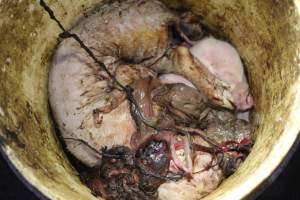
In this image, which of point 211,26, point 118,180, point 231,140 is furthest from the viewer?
point 211,26

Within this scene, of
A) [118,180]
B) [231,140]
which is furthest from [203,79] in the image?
[118,180]

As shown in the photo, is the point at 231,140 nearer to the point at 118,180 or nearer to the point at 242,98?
the point at 242,98

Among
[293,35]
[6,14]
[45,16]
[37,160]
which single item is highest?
[6,14]

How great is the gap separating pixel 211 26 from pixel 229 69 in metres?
0.28

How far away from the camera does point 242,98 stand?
7.27 feet

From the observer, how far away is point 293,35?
1.68 metres

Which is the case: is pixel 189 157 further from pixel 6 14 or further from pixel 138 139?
pixel 6 14

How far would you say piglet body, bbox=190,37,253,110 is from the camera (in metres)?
2.21

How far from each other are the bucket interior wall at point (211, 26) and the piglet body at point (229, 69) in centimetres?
5

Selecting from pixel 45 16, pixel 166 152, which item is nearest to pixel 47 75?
pixel 45 16

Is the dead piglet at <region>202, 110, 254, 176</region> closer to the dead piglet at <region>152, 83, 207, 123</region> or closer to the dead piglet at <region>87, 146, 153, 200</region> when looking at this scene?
the dead piglet at <region>152, 83, 207, 123</region>

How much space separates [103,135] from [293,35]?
872 millimetres

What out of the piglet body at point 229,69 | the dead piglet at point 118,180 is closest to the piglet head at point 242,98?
the piglet body at point 229,69

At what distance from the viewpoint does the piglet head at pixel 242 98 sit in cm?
221
